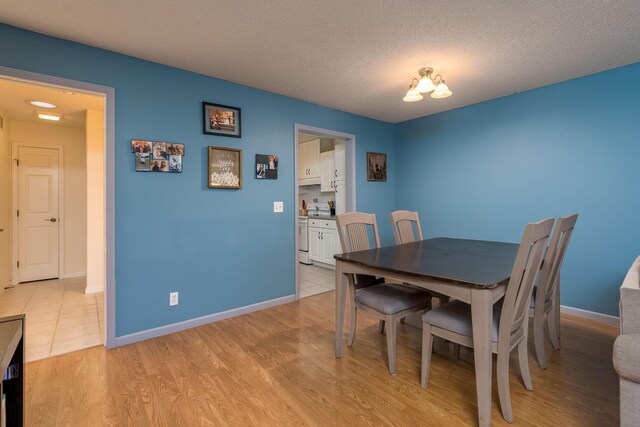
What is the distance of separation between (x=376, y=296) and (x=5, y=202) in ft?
16.1

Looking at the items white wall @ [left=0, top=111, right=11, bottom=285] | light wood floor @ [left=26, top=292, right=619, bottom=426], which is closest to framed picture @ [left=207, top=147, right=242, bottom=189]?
light wood floor @ [left=26, top=292, right=619, bottom=426]

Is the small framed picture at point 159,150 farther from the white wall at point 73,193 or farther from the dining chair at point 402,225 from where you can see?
the white wall at point 73,193

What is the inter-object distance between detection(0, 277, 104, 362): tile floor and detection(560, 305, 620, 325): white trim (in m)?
4.37

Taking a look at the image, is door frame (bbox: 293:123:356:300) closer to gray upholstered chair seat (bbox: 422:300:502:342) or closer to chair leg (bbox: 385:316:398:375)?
chair leg (bbox: 385:316:398:375)

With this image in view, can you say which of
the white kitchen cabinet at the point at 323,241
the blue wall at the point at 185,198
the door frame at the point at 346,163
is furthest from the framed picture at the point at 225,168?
the white kitchen cabinet at the point at 323,241

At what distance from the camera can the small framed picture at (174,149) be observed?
2630 mm

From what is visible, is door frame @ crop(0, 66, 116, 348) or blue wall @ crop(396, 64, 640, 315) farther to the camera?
blue wall @ crop(396, 64, 640, 315)

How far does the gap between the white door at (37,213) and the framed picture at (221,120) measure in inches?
132

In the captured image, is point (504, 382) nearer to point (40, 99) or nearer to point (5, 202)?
point (40, 99)

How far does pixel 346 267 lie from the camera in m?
2.12

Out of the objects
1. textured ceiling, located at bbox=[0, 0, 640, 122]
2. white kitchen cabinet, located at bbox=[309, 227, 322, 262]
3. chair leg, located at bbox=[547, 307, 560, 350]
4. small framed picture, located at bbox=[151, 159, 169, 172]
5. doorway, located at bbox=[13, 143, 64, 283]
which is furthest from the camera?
white kitchen cabinet, located at bbox=[309, 227, 322, 262]

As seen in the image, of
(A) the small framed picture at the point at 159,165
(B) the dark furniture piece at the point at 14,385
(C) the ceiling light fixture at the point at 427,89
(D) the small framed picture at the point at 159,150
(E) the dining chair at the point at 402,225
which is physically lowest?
(B) the dark furniture piece at the point at 14,385

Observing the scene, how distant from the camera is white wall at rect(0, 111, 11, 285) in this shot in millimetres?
3779

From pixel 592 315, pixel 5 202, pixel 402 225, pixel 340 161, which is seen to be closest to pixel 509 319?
pixel 402 225
